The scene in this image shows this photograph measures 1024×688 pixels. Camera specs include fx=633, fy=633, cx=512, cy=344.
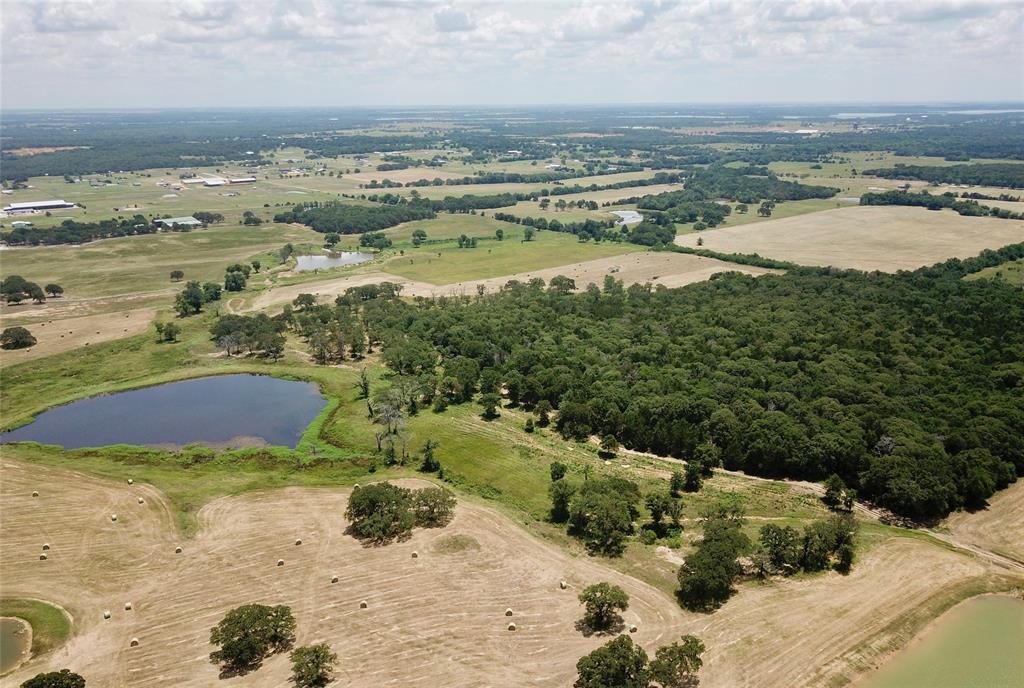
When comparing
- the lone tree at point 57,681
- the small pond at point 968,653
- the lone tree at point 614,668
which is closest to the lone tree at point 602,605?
the lone tree at point 614,668

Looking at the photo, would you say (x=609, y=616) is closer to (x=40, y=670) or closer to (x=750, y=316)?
(x=40, y=670)

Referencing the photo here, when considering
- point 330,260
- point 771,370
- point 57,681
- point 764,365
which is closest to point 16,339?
point 330,260

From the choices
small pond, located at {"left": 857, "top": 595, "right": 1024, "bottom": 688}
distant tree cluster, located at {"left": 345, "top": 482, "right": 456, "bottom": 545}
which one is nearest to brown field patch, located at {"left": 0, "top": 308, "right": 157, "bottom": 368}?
distant tree cluster, located at {"left": 345, "top": 482, "right": 456, "bottom": 545}

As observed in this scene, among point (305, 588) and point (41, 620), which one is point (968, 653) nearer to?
point (305, 588)

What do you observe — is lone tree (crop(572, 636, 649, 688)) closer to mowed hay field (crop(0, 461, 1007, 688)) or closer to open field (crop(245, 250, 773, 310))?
mowed hay field (crop(0, 461, 1007, 688))

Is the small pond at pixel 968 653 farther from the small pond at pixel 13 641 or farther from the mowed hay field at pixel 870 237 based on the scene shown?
the mowed hay field at pixel 870 237

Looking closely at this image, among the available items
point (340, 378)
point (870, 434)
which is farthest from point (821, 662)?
point (340, 378)
